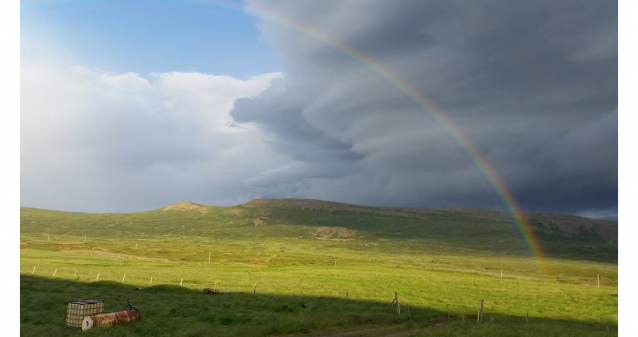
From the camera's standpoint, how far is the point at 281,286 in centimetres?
5628

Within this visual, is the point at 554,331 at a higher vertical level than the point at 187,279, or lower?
higher

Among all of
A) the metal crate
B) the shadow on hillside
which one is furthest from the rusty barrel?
the metal crate

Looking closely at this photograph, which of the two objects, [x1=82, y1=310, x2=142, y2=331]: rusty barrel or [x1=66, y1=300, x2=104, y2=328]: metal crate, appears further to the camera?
[x1=66, y1=300, x2=104, y2=328]: metal crate

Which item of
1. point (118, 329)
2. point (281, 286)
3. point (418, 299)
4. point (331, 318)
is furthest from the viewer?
point (281, 286)

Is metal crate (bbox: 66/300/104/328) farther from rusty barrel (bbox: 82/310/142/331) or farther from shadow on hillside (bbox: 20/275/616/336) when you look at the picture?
rusty barrel (bbox: 82/310/142/331)

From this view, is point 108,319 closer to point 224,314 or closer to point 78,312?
point 78,312

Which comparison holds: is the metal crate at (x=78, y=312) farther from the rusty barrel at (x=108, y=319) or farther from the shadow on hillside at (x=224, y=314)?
the rusty barrel at (x=108, y=319)

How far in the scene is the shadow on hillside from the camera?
85.6ft

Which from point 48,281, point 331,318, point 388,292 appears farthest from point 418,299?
point 48,281

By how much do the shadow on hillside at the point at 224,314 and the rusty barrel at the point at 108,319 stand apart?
0.51 meters

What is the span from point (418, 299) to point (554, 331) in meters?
22.4

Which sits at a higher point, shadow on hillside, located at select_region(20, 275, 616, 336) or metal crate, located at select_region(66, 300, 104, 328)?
metal crate, located at select_region(66, 300, 104, 328)

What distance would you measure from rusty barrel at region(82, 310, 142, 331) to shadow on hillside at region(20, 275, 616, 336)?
507mm
